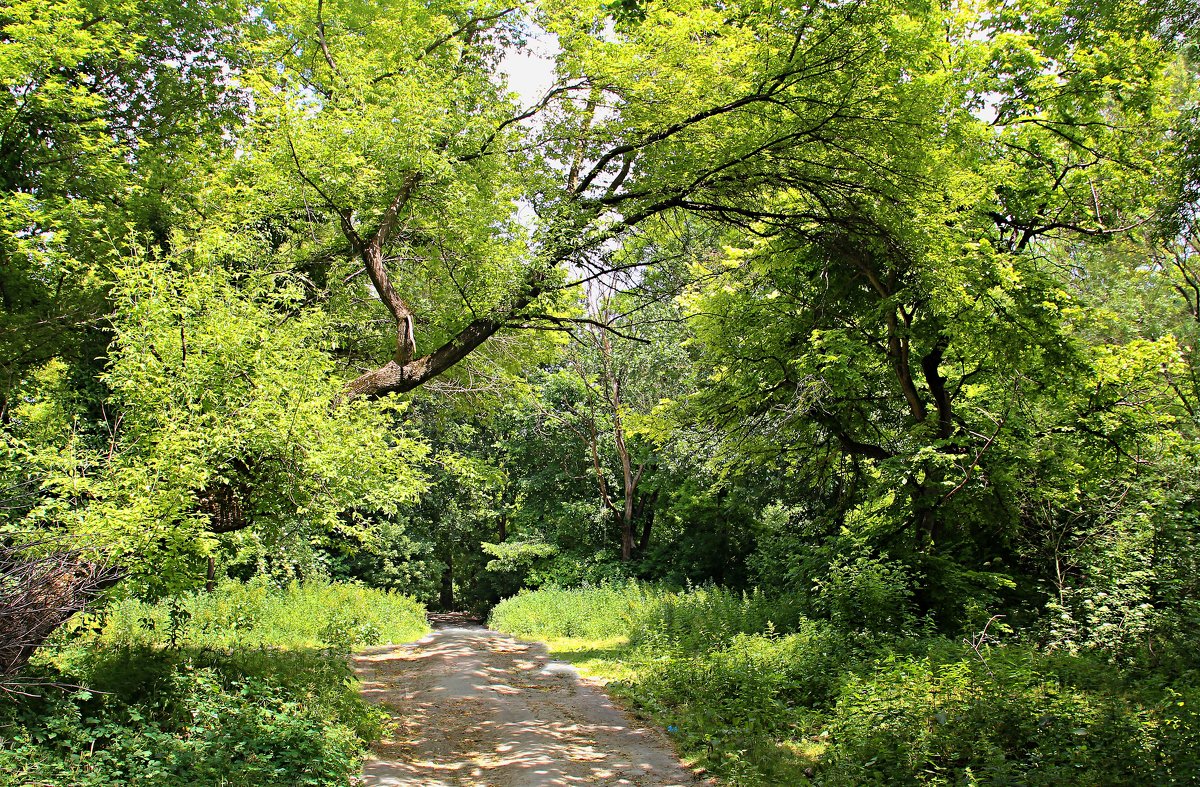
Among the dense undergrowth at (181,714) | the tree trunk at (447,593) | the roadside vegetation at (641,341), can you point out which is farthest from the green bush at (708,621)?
the tree trunk at (447,593)

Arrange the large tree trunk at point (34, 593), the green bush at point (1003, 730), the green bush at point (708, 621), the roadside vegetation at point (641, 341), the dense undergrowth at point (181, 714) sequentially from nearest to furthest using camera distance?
1. the green bush at point (1003, 730)
2. the dense undergrowth at point (181, 714)
3. the large tree trunk at point (34, 593)
4. the roadside vegetation at point (641, 341)
5. the green bush at point (708, 621)

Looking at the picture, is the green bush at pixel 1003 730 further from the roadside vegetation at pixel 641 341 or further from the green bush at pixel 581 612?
the green bush at pixel 581 612

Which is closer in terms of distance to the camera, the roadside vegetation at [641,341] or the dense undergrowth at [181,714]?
the dense undergrowth at [181,714]

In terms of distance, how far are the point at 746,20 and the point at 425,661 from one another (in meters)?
10.9

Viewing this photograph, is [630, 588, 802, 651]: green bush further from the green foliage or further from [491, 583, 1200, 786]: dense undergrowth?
the green foliage

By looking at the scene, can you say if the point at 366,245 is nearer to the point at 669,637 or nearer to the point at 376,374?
the point at 376,374

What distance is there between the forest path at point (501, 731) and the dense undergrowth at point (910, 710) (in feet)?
1.88

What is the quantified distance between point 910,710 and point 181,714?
6.38 metres

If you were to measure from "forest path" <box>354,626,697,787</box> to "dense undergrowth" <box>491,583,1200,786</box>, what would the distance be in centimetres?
57

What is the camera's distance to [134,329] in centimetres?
648

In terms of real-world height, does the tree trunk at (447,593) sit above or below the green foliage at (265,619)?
below

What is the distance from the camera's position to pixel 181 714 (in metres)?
6.20

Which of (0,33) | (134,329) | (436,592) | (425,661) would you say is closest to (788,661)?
(425,661)

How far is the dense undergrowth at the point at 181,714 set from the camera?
5.04 meters
